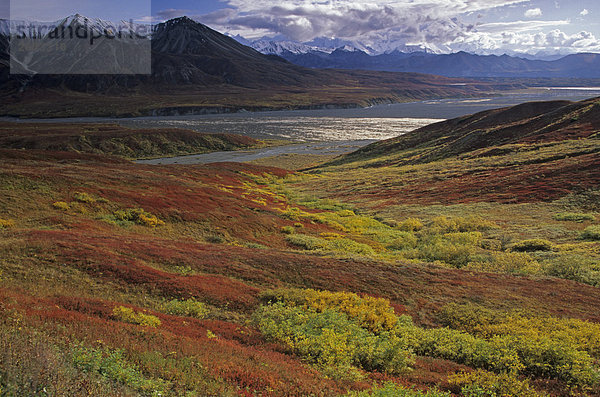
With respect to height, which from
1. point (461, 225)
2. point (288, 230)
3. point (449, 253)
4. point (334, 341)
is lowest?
point (288, 230)

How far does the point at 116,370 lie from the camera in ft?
23.1

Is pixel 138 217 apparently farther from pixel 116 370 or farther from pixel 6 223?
pixel 116 370

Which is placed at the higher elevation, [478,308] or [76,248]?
[76,248]

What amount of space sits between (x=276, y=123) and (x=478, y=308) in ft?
595

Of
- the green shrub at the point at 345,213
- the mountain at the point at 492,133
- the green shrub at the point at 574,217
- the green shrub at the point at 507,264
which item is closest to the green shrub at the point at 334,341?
the green shrub at the point at 507,264

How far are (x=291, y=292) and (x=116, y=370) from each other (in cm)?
931

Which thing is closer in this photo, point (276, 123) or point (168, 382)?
point (168, 382)

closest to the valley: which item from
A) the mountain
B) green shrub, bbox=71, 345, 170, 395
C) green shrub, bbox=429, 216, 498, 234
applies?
green shrub, bbox=71, 345, 170, 395

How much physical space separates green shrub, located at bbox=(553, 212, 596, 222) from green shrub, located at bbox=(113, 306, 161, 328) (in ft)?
115

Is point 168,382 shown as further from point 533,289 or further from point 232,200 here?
point 232,200

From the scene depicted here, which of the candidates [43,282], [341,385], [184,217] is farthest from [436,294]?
[184,217]

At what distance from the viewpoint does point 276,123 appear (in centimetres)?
19088

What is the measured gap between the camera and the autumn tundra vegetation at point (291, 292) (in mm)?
8219

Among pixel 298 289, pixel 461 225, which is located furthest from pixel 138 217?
pixel 461 225
